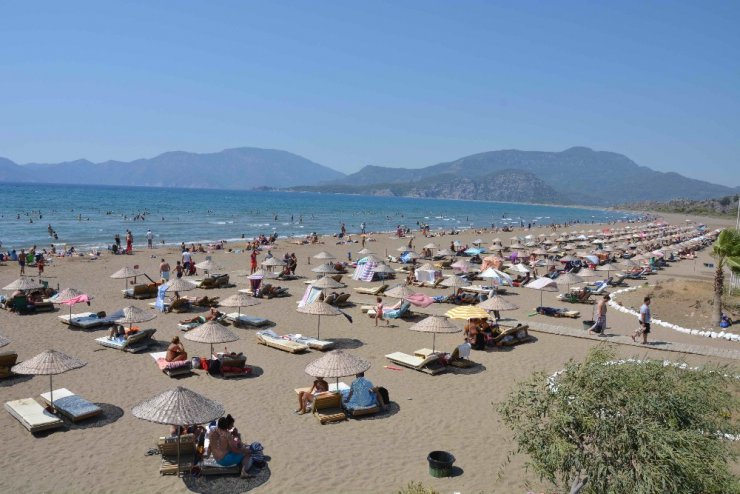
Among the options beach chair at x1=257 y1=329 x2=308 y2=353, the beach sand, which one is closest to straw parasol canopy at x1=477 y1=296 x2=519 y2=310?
the beach sand

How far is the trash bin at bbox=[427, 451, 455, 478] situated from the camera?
7.79m

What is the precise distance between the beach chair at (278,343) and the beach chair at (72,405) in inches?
195

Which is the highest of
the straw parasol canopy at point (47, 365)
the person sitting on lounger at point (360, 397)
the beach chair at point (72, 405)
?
the straw parasol canopy at point (47, 365)

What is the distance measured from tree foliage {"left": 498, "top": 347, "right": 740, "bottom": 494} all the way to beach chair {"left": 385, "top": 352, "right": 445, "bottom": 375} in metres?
6.28

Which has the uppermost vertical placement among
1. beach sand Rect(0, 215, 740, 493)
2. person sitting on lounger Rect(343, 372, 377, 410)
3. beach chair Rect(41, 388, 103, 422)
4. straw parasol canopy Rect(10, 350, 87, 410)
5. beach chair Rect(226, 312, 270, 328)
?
straw parasol canopy Rect(10, 350, 87, 410)

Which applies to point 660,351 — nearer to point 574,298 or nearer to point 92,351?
point 574,298

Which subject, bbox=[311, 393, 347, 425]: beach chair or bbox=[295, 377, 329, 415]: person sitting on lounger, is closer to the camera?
bbox=[311, 393, 347, 425]: beach chair

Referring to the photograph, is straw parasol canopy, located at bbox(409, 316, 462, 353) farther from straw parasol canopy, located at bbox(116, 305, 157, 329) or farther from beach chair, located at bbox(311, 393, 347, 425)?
straw parasol canopy, located at bbox(116, 305, 157, 329)

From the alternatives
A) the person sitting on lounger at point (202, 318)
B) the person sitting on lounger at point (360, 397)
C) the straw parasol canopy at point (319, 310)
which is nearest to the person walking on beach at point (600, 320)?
the straw parasol canopy at point (319, 310)

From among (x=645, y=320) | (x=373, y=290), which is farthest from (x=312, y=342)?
(x=645, y=320)

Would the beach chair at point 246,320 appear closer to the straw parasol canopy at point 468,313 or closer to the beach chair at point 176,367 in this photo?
the beach chair at point 176,367

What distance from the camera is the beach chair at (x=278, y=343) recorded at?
1380cm

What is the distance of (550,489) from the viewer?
716 cm

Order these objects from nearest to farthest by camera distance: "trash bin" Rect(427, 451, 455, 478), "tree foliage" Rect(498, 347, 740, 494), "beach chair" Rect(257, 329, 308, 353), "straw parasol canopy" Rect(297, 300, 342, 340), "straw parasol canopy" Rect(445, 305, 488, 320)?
"tree foliage" Rect(498, 347, 740, 494)
"trash bin" Rect(427, 451, 455, 478)
"beach chair" Rect(257, 329, 308, 353)
"straw parasol canopy" Rect(297, 300, 342, 340)
"straw parasol canopy" Rect(445, 305, 488, 320)
